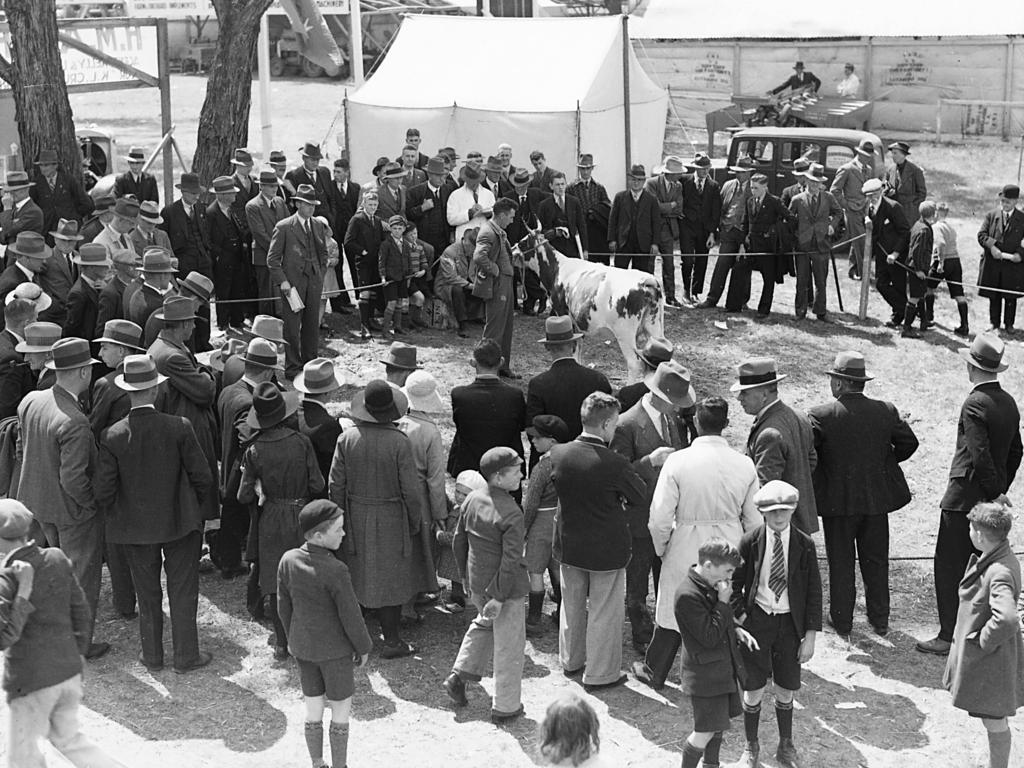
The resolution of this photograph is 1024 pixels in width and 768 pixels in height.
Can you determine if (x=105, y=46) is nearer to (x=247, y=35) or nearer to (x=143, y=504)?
(x=247, y=35)

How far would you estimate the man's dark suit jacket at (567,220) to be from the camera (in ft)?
50.0

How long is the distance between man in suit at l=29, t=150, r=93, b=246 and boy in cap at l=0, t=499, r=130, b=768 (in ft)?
29.5

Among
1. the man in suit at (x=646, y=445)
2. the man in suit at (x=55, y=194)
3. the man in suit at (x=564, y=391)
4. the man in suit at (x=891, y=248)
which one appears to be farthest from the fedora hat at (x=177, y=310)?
the man in suit at (x=891, y=248)

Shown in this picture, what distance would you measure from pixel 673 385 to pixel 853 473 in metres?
1.33

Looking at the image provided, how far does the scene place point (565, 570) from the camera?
747cm

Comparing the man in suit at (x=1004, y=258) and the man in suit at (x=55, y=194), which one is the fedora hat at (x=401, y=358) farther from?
the man in suit at (x=1004, y=258)

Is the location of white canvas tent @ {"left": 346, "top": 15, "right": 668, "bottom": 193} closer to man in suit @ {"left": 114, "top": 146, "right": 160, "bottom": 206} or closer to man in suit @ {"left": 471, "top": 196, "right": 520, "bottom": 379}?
man in suit @ {"left": 114, "top": 146, "right": 160, "bottom": 206}

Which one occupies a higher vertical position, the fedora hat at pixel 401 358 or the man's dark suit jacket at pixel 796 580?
the fedora hat at pixel 401 358

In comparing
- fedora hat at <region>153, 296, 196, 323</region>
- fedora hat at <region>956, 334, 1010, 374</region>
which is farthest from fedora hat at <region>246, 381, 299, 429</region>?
fedora hat at <region>956, 334, 1010, 374</region>

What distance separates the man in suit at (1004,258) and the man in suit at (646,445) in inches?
338

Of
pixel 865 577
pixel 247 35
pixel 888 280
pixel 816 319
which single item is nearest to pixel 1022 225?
pixel 888 280

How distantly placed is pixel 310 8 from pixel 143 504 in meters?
16.1

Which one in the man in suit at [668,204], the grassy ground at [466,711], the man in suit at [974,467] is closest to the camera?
the grassy ground at [466,711]

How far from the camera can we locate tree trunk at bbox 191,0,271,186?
15203mm
